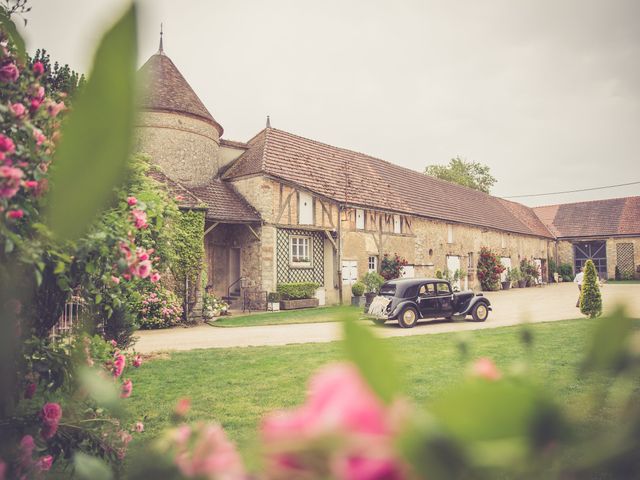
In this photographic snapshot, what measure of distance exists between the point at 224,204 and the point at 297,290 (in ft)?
14.5

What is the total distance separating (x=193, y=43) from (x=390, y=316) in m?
12.0

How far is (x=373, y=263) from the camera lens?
20.4 metres

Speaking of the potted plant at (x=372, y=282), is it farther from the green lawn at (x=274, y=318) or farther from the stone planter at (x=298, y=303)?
the green lawn at (x=274, y=318)

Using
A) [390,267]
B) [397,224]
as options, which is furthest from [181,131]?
[397,224]

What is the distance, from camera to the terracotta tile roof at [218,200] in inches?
603

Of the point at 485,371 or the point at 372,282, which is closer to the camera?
the point at 485,371

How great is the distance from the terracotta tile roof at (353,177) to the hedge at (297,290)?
401cm

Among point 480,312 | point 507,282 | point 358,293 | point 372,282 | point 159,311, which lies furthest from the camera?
point 507,282

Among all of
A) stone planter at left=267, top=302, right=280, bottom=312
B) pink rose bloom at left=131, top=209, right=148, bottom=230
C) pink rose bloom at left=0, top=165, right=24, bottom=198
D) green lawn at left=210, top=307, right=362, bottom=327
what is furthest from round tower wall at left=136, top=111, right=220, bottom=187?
pink rose bloom at left=0, top=165, right=24, bottom=198

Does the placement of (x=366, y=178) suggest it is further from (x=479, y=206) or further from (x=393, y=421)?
(x=393, y=421)

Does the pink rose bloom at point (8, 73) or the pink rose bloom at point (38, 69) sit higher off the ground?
the pink rose bloom at point (38, 69)

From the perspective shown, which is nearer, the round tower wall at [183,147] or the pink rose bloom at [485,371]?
the pink rose bloom at [485,371]

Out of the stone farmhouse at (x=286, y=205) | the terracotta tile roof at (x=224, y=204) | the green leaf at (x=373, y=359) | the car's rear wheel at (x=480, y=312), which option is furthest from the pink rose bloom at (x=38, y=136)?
the terracotta tile roof at (x=224, y=204)

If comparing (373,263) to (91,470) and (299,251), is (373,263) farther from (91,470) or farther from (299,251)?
(91,470)
